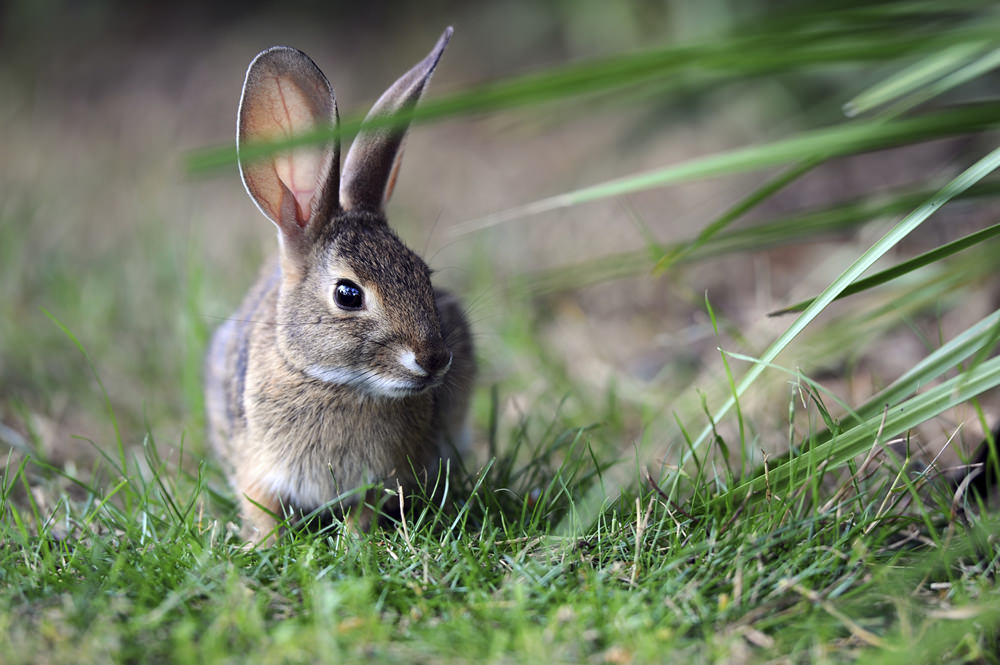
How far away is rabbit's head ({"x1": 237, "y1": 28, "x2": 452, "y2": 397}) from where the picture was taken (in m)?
2.62

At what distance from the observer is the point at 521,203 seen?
5902 millimetres

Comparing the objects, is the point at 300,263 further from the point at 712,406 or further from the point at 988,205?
the point at 988,205

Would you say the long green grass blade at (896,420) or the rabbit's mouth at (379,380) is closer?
the long green grass blade at (896,420)

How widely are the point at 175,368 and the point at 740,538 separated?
2.72 m

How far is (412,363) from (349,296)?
12.5 inches

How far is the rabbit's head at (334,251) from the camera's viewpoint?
2.62m

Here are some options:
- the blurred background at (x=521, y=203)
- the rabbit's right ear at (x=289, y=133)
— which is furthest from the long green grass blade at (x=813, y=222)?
the rabbit's right ear at (x=289, y=133)

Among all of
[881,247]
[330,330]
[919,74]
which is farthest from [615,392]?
[919,74]

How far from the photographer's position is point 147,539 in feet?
7.99

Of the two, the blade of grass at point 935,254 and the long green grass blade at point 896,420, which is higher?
the blade of grass at point 935,254

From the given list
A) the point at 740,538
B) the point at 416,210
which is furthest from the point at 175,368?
the point at 740,538

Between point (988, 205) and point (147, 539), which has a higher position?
point (988, 205)

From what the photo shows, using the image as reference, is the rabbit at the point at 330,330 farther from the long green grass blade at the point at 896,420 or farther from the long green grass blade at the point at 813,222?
the long green grass blade at the point at 896,420

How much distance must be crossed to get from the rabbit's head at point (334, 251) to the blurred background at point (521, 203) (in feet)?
0.92
